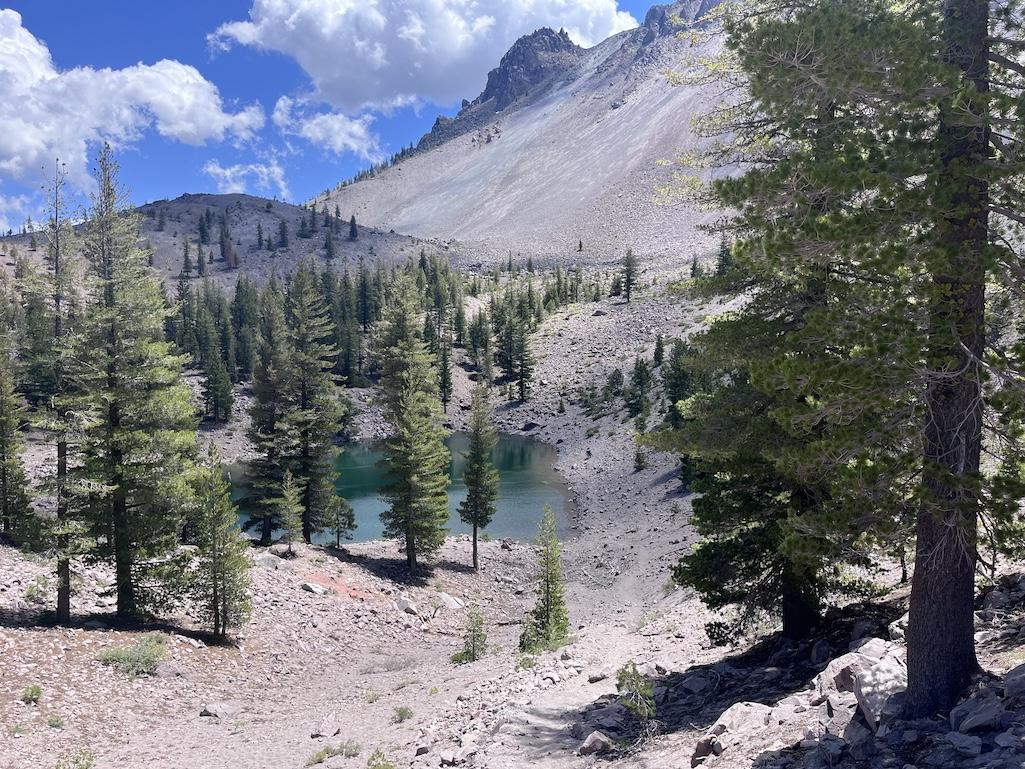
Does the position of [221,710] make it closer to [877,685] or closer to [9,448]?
[877,685]

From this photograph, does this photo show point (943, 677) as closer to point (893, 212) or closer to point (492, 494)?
point (893, 212)

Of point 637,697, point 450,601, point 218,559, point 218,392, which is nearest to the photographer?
point 637,697

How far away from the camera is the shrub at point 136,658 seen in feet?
57.8

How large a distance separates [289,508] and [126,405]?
13.1 m

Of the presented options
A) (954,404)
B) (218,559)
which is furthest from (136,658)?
(954,404)

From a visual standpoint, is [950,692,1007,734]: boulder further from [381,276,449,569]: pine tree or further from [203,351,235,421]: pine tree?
[203,351,235,421]: pine tree

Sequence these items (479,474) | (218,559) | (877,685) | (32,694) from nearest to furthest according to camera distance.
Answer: (877,685), (32,694), (218,559), (479,474)

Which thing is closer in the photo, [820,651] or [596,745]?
[596,745]

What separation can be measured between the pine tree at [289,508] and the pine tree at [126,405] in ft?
35.2

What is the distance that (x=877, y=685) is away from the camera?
746 centimetres

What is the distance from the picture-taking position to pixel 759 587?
1245cm

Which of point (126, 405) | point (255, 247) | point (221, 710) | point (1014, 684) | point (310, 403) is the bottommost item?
point (221, 710)

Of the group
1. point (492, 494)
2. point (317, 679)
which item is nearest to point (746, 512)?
point (317, 679)

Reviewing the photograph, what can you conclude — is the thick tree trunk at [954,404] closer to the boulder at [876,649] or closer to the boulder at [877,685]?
the boulder at [877,685]
